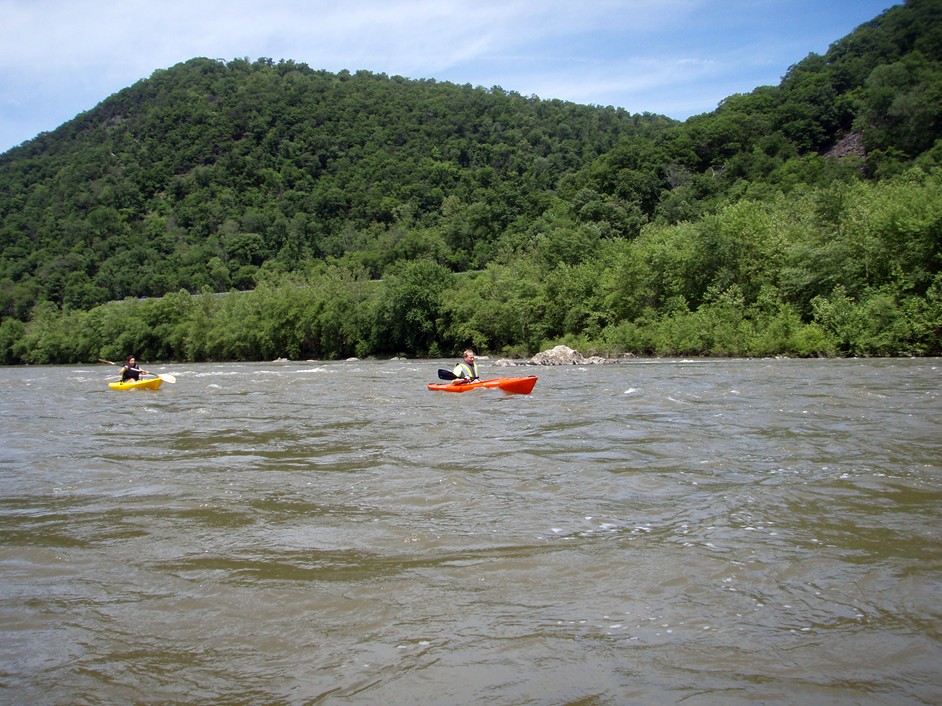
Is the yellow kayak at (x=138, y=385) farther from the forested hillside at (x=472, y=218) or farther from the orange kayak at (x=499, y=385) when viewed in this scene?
the forested hillside at (x=472, y=218)

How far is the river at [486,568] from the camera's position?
11.1 ft

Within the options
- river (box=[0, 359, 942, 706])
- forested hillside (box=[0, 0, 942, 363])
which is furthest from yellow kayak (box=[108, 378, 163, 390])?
forested hillside (box=[0, 0, 942, 363])

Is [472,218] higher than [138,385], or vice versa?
[472,218]

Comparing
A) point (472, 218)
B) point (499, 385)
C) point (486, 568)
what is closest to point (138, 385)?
point (499, 385)

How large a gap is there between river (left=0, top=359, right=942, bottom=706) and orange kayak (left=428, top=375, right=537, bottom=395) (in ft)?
21.2

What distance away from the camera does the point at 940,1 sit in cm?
6694

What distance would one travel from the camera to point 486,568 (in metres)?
4.87

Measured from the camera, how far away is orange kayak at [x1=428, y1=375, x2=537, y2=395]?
1723 cm

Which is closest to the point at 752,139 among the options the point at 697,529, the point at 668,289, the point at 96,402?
the point at 668,289

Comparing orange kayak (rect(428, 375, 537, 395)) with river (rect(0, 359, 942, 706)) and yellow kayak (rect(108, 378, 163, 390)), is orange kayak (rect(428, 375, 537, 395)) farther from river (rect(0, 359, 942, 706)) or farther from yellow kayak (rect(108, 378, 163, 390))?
yellow kayak (rect(108, 378, 163, 390))

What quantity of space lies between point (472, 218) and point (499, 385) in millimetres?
59054

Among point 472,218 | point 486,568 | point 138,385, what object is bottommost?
point 486,568

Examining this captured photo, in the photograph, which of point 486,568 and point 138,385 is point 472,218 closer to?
point 138,385

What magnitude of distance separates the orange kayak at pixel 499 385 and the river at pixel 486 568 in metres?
6.47
